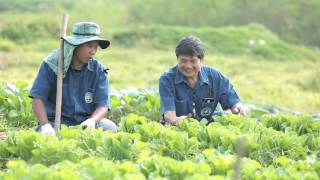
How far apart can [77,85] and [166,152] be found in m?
1.29

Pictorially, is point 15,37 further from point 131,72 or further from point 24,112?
point 24,112

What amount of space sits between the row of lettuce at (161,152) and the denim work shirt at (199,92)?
0.31 meters

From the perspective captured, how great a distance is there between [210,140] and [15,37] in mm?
14384

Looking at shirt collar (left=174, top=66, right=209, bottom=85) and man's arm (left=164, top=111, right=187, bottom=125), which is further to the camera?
shirt collar (left=174, top=66, right=209, bottom=85)

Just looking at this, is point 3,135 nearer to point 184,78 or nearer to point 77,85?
point 77,85

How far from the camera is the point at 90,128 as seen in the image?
16.9 feet

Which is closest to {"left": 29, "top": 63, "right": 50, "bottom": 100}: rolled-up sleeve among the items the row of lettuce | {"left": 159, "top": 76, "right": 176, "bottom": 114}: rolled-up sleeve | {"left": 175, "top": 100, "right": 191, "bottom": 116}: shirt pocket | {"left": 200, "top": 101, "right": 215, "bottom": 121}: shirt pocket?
the row of lettuce

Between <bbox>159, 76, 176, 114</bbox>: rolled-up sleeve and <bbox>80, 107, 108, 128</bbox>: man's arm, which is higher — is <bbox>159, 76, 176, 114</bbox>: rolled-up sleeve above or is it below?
above

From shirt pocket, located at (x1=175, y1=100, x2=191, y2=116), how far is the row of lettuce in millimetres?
366

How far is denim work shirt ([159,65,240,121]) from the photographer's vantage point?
6348 millimetres

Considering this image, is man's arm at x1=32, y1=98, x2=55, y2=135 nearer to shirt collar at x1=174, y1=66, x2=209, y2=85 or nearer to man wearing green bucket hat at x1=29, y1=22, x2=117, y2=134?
man wearing green bucket hat at x1=29, y1=22, x2=117, y2=134

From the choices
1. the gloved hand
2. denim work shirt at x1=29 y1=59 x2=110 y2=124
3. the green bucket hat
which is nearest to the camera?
the gloved hand

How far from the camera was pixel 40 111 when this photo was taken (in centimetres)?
571

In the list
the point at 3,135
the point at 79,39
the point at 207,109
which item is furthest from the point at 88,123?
the point at 207,109
